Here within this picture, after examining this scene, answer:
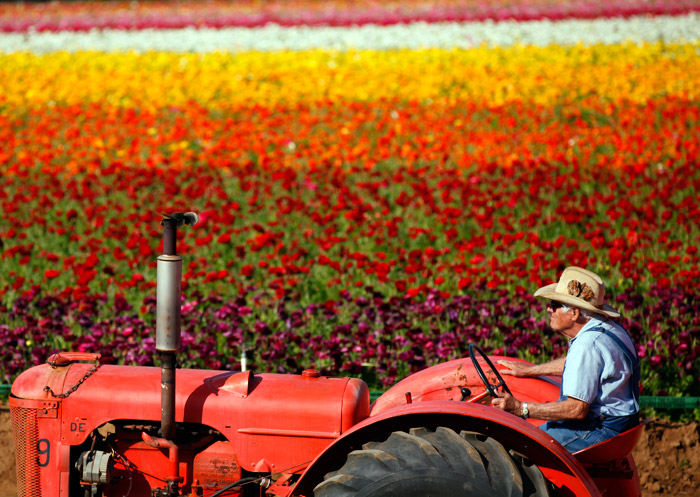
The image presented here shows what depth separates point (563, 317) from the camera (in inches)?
132

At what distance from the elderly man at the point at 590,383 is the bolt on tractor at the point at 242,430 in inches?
4.5

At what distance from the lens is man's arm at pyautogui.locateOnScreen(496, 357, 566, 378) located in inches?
143

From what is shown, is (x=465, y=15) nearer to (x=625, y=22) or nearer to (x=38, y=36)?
(x=625, y=22)

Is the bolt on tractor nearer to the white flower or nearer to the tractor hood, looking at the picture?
the tractor hood

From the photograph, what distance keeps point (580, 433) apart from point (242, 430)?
1316 mm

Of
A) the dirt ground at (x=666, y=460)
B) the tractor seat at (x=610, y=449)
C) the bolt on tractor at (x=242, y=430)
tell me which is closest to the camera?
the bolt on tractor at (x=242, y=430)

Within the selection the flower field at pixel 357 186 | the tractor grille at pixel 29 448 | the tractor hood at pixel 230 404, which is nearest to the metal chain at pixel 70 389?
the tractor hood at pixel 230 404

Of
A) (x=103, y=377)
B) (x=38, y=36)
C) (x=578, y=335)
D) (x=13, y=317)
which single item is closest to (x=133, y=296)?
Result: (x=13, y=317)

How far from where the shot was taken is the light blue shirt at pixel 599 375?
3088mm

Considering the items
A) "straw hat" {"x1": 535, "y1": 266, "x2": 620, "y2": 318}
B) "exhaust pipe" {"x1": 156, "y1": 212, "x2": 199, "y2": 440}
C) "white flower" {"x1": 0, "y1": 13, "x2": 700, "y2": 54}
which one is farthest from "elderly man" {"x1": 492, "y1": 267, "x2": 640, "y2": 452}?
"white flower" {"x1": 0, "y1": 13, "x2": 700, "y2": 54}

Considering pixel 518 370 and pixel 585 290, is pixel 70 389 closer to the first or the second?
pixel 518 370

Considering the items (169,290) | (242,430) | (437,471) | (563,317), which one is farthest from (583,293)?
(169,290)

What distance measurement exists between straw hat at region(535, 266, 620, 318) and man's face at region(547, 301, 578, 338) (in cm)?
3

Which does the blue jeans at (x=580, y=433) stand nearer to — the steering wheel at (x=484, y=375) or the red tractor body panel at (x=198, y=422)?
the red tractor body panel at (x=198, y=422)
